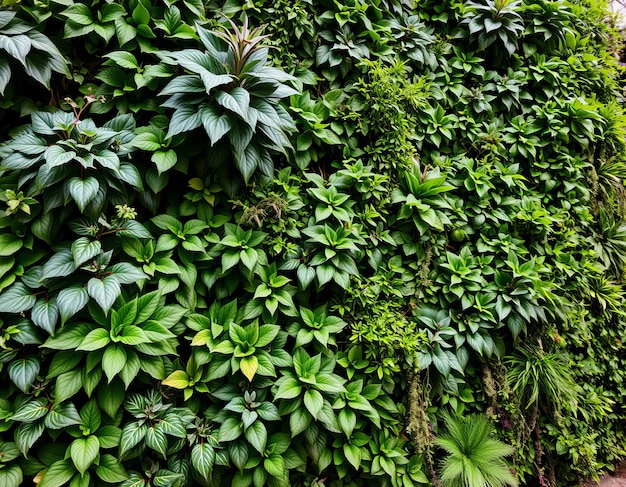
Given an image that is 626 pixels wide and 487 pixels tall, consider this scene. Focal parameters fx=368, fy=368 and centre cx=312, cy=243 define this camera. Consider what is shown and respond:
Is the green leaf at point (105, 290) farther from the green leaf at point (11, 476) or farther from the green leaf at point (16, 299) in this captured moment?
the green leaf at point (11, 476)

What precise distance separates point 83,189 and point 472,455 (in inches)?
104

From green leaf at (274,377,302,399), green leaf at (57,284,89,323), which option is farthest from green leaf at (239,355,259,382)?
green leaf at (57,284,89,323)

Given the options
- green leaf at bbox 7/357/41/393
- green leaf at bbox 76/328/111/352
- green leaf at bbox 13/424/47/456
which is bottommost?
green leaf at bbox 13/424/47/456

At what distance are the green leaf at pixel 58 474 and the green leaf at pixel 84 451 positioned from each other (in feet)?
0.25

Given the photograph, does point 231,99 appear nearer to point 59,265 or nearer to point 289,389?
point 59,265

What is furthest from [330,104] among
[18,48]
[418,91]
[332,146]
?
[18,48]

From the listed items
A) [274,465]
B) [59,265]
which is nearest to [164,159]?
[59,265]

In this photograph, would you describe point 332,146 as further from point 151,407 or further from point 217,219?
point 151,407

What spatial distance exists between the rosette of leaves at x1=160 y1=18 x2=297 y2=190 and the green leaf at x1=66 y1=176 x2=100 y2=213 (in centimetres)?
45

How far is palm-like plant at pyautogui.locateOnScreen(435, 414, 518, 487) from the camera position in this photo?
2.15 m

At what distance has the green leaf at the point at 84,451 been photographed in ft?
5.31

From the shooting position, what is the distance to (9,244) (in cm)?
181

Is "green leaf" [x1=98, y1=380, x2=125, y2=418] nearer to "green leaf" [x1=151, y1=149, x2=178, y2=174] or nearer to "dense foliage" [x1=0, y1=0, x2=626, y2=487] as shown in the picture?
"dense foliage" [x1=0, y1=0, x2=626, y2=487]

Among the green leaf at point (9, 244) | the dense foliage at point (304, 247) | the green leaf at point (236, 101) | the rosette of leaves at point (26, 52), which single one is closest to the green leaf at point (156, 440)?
the dense foliage at point (304, 247)
